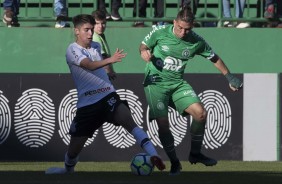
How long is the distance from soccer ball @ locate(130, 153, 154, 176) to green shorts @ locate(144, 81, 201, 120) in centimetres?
110

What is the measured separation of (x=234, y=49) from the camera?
1817cm

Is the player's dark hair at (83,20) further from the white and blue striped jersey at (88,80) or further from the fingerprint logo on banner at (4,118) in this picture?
the fingerprint logo on banner at (4,118)

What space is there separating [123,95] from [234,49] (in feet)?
8.48

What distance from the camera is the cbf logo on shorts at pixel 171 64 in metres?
12.9

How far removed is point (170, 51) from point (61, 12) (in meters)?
5.85

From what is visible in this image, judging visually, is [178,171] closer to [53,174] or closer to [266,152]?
[53,174]

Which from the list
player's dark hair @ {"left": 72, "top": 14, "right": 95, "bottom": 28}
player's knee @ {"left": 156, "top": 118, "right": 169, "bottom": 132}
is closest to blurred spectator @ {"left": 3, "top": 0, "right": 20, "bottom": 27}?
player's knee @ {"left": 156, "top": 118, "right": 169, "bottom": 132}

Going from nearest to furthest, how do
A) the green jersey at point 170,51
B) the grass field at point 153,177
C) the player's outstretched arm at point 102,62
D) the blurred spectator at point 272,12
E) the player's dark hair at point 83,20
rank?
the grass field at point 153,177, the player's outstretched arm at point 102,62, the player's dark hair at point 83,20, the green jersey at point 170,51, the blurred spectator at point 272,12

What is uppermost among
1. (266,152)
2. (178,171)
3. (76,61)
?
(76,61)

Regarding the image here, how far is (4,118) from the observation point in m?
16.3

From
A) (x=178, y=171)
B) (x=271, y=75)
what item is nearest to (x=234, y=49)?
(x=271, y=75)

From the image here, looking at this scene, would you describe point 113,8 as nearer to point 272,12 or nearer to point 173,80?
point 272,12

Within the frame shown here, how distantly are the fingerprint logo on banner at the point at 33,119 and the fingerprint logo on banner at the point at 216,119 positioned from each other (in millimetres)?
2433

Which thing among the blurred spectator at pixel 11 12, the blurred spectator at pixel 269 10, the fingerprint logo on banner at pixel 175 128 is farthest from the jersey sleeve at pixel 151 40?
the blurred spectator at pixel 269 10
